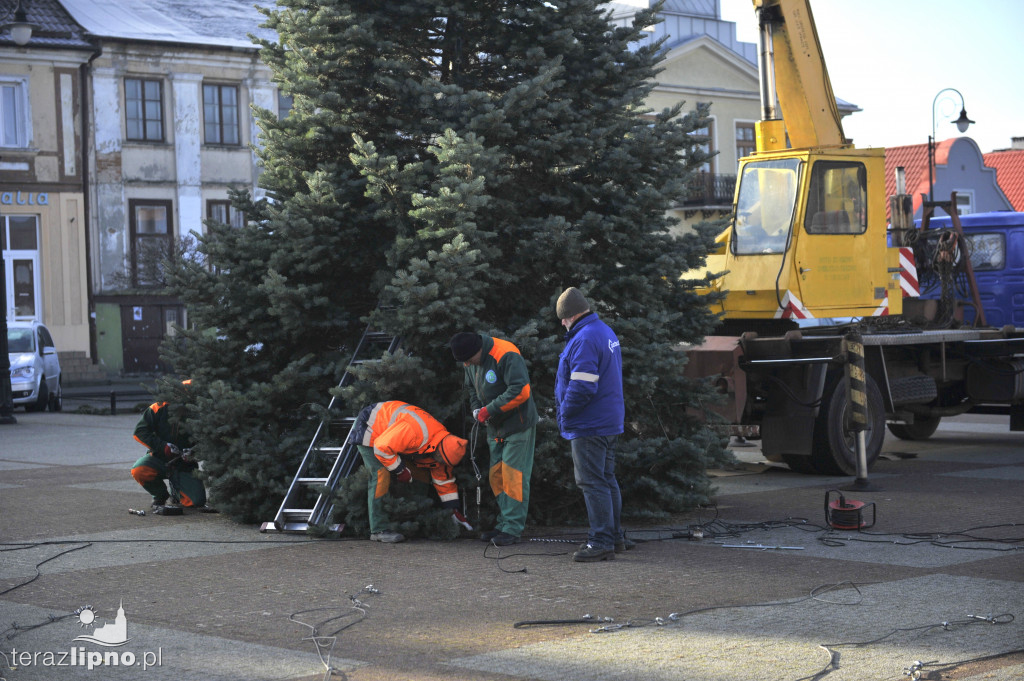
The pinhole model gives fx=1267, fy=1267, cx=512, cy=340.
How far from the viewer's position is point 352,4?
11.0 meters

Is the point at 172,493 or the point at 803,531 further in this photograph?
the point at 172,493

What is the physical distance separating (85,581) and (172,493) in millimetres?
3388

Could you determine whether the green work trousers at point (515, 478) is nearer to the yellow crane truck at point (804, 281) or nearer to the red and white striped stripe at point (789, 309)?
the yellow crane truck at point (804, 281)

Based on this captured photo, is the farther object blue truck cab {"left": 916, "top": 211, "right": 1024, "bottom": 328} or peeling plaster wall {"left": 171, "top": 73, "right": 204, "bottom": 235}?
peeling plaster wall {"left": 171, "top": 73, "right": 204, "bottom": 235}

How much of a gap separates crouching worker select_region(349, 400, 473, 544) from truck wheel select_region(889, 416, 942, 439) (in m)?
9.55

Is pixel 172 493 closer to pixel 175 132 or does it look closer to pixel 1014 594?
pixel 1014 594

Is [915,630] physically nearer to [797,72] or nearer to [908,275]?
[797,72]

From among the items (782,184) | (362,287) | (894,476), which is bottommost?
(894,476)

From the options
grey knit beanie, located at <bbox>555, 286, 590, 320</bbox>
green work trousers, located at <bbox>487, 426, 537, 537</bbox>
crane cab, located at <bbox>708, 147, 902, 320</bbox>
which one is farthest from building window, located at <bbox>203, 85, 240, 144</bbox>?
grey knit beanie, located at <bbox>555, 286, 590, 320</bbox>

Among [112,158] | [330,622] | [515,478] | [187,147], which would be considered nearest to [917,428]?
[515,478]

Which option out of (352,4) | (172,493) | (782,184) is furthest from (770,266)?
(172,493)

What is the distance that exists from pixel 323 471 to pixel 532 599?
11.0 feet

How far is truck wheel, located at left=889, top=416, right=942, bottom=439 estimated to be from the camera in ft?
57.0

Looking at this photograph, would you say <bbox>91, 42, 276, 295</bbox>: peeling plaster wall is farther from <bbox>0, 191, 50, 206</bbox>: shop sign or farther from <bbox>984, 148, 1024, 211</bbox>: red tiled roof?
<bbox>984, 148, 1024, 211</bbox>: red tiled roof
